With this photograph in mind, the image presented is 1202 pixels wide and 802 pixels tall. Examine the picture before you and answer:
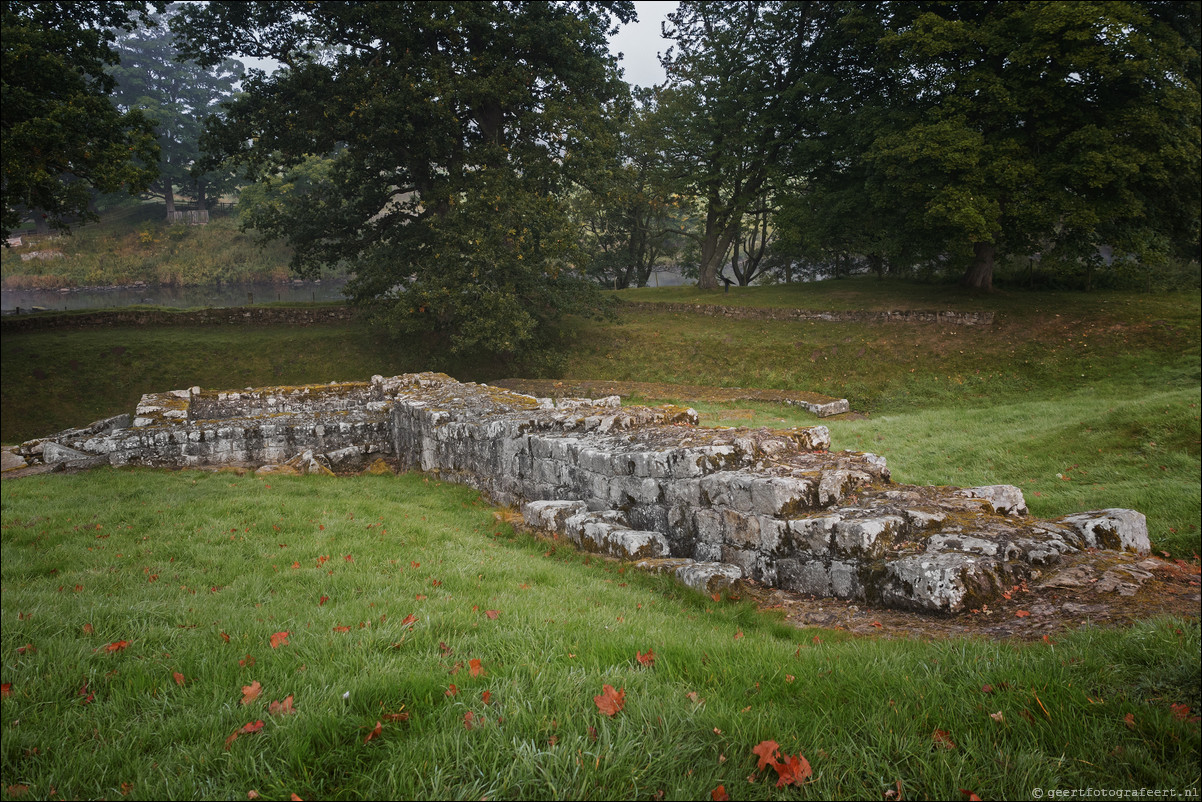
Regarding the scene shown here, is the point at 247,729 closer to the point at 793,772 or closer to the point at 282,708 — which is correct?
the point at 282,708

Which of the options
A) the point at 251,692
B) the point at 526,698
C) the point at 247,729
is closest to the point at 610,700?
the point at 526,698

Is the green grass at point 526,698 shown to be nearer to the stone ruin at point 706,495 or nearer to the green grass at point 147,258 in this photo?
the stone ruin at point 706,495

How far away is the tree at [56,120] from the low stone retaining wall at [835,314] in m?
21.1

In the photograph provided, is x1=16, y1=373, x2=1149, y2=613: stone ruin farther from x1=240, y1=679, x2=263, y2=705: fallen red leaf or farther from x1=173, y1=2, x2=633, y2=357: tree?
x1=173, y1=2, x2=633, y2=357: tree

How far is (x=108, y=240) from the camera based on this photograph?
188 ft

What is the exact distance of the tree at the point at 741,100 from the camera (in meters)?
29.7

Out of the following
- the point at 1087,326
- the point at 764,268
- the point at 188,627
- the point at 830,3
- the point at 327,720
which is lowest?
the point at 188,627

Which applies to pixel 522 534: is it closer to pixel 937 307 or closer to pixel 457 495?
pixel 457 495

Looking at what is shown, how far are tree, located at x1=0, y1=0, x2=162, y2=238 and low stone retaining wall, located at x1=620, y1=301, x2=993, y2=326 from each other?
21149 millimetres

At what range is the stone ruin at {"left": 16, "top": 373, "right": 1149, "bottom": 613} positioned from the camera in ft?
17.7

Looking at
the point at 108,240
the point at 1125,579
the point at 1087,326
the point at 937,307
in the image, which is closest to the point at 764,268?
the point at 937,307

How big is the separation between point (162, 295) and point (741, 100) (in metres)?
47.8

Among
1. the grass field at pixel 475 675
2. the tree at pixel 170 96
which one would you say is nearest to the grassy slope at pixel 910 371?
the grass field at pixel 475 675

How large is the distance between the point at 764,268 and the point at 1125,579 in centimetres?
4468
